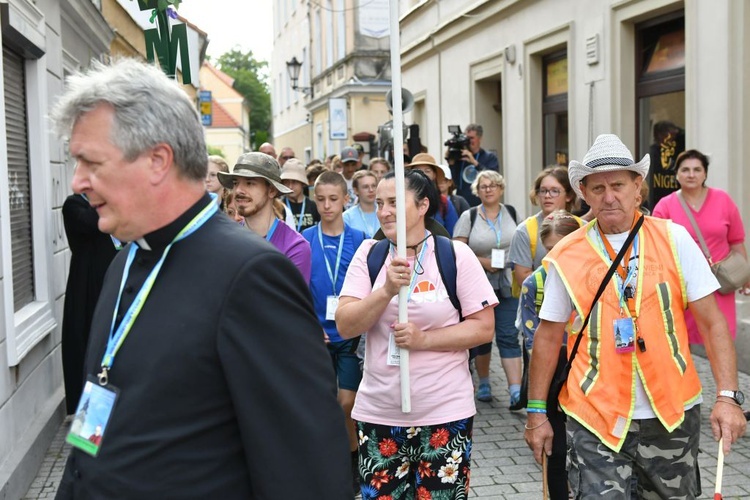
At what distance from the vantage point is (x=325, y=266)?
6.09 meters

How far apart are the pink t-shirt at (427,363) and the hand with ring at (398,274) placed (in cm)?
19

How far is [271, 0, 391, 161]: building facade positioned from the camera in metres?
31.2

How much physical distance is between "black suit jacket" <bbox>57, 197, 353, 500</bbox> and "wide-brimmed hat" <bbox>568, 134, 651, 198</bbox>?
6.19 feet

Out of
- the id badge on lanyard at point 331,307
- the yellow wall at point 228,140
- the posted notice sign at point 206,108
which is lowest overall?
the id badge on lanyard at point 331,307

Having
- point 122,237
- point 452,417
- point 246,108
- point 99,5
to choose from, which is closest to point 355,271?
point 452,417

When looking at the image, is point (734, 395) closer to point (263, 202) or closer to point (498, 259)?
point (263, 202)

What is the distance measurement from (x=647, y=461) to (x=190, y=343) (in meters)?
2.12

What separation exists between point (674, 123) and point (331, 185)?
16.6ft

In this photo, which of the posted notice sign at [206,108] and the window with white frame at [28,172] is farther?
the posted notice sign at [206,108]

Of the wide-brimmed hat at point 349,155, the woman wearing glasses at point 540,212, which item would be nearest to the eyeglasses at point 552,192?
the woman wearing glasses at point 540,212

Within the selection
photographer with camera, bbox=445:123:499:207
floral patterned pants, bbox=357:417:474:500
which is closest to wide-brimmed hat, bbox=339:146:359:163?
photographer with camera, bbox=445:123:499:207

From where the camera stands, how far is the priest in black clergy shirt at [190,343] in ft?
6.55

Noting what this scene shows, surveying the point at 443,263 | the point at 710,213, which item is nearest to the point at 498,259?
the point at 710,213

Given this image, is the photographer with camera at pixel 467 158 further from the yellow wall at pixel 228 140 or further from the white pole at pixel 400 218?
the yellow wall at pixel 228 140
